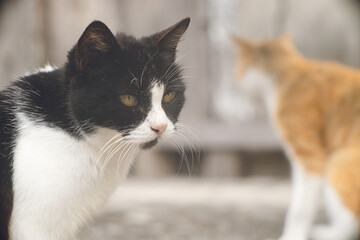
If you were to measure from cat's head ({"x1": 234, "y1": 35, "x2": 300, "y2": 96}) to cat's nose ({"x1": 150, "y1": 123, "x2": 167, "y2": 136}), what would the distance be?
1.47 meters

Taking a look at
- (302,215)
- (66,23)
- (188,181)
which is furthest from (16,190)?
(188,181)

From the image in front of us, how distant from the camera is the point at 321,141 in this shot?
2.63m

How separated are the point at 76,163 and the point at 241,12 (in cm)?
307

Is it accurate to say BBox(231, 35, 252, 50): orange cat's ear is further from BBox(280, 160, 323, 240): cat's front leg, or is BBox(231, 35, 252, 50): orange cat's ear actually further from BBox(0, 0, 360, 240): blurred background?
BBox(280, 160, 323, 240): cat's front leg

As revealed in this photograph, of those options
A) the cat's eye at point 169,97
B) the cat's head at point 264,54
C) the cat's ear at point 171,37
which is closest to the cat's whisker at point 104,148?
the cat's eye at point 169,97

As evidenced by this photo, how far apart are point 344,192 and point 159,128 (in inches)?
47.6

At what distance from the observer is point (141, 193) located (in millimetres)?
4051

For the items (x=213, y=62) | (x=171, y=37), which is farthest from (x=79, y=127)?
(x=213, y=62)

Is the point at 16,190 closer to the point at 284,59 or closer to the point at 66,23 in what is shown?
the point at 284,59

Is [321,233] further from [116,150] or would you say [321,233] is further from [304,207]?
[116,150]

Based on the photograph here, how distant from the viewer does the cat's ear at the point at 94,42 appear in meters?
1.50

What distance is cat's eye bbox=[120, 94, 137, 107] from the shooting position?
160cm

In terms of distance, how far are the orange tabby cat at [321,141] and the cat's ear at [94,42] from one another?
141 cm

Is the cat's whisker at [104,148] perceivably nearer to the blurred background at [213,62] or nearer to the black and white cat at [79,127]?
the black and white cat at [79,127]
